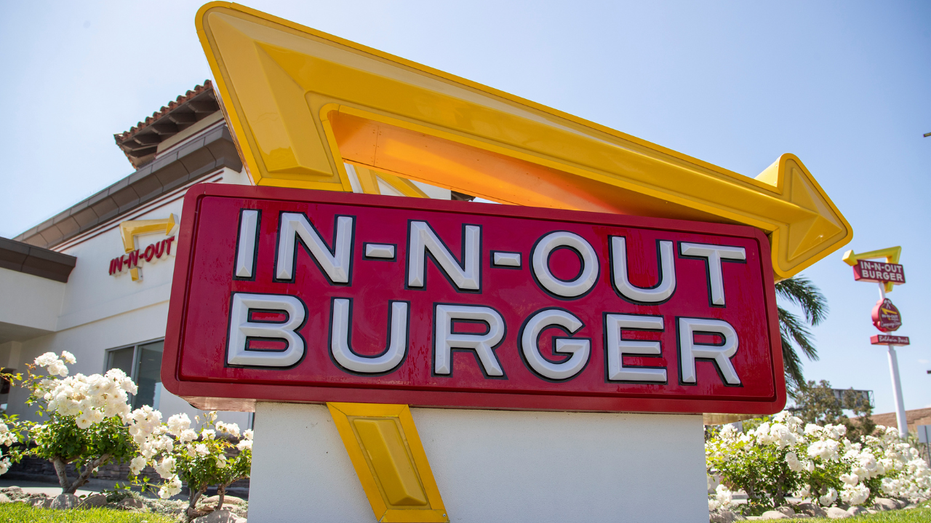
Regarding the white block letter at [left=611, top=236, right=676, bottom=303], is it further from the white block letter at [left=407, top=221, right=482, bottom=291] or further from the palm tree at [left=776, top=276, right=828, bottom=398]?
the palm tree at [left=776, top=276, right=828, bottom=398]

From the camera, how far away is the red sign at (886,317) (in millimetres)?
24469

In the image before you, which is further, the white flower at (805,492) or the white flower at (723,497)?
the white flower at (805,492)

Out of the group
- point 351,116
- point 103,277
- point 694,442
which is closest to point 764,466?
point 694,442

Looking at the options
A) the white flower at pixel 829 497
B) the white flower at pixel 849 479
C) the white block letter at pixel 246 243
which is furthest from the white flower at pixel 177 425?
the white flower at pixel 849 479

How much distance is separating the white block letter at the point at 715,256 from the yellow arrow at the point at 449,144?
288 mm

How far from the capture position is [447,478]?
11.3ft

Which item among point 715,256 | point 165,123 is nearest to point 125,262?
point 165,123

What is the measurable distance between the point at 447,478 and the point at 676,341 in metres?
1.71

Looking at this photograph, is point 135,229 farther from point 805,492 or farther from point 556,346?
point 805,492

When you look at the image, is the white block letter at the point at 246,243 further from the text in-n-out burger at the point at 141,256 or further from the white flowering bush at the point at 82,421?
the text in-n-out burger at the point at 141,256

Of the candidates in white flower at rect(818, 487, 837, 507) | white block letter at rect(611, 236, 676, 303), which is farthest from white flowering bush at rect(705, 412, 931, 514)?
white block letter at rect(611, 236, 676, 303)

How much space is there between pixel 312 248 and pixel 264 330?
1.85 ft

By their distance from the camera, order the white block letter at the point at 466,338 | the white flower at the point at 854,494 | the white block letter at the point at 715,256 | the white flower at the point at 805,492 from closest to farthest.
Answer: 1. the white block letter at the point at 466,338
2. the white block letter at the point at 715,256
3. the white flower at the point at 805,492
4. the white flower at the point at 854,494

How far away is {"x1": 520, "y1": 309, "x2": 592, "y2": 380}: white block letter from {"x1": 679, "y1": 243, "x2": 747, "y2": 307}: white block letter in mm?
976
